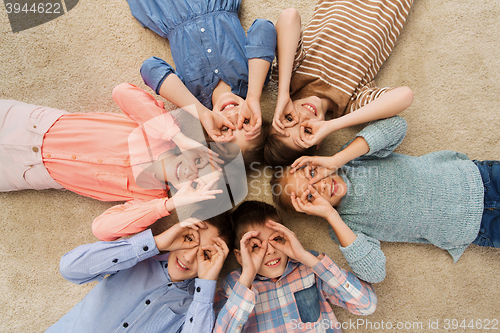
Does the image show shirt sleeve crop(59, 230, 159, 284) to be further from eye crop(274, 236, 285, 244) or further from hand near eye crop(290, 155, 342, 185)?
hand near eye crop(290, 155, 342, 185)

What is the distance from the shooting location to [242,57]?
0.98 m

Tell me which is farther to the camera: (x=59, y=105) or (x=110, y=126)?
(x=59, y=105)

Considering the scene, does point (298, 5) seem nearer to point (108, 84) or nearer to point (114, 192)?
point (108, 84)

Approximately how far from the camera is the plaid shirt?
2.76ft

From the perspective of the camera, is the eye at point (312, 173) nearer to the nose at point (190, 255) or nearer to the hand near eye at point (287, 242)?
the hand near eye at point (287, 242)

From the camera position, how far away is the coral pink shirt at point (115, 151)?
93 centimetres

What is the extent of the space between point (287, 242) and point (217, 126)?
0.47 metres

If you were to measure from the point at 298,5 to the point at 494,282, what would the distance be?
1319mm

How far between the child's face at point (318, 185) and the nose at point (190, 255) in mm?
370

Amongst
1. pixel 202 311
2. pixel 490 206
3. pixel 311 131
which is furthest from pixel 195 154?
pixel 490 206

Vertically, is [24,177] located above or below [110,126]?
below

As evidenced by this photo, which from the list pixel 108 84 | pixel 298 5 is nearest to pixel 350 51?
pixel 298 5

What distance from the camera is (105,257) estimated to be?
86 cm

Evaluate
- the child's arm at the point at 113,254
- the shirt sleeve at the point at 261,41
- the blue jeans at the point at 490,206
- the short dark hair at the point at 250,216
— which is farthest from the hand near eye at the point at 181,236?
the blue jeans at the point at 490,206
